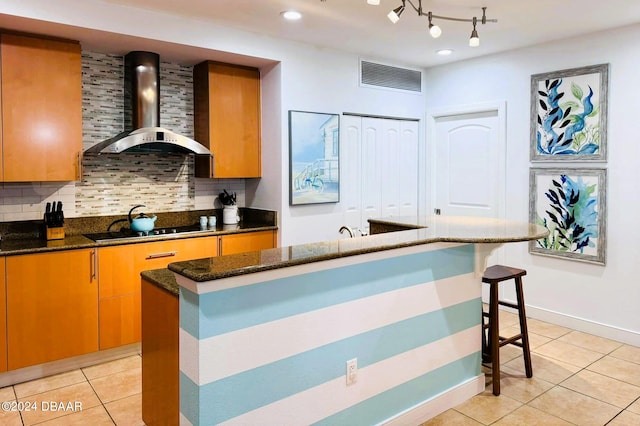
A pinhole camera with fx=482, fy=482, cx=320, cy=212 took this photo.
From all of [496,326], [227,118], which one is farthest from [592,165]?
[227,118]

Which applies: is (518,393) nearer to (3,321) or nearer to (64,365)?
(64,365)

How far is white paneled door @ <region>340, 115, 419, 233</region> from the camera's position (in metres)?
4.75

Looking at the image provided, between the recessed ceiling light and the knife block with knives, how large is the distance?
216 centimetres

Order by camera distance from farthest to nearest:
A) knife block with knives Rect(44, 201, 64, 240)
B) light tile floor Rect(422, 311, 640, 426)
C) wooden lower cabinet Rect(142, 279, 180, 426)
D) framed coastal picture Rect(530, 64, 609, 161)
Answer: framed coastal picture Rect(530, 64, 609, 161) → knife block with knives Rect(44, 201, 64, 240) → light tile floor Rect(422, 311, 640, 426) → wooden lower cabinet Rect(142, 279, 180, 426)

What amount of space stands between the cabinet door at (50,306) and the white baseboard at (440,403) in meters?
2.22

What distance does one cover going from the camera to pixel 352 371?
2344 mm

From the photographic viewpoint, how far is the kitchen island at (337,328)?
6.18ft

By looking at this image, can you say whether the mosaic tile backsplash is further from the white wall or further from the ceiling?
the white wall

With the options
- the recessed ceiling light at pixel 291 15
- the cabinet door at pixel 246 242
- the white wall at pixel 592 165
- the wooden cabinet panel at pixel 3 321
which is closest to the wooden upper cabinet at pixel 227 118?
the cabinet door at pixel 246 242

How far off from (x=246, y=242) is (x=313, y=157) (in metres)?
0.98

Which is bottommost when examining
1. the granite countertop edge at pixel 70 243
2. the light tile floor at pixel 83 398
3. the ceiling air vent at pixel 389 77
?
the light tile floor at pixel 83 398

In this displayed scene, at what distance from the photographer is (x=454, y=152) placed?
17.0 feet

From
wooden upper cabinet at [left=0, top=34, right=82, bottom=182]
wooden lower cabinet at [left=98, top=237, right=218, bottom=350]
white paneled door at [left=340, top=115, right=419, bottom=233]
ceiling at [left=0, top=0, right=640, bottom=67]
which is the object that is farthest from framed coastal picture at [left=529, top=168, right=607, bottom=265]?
wooden upper cabinet at [left=0, top=34, right=82, bottom=182]

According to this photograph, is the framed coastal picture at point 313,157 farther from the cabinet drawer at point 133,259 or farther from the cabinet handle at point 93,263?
the cabinet handle at point 93,263
